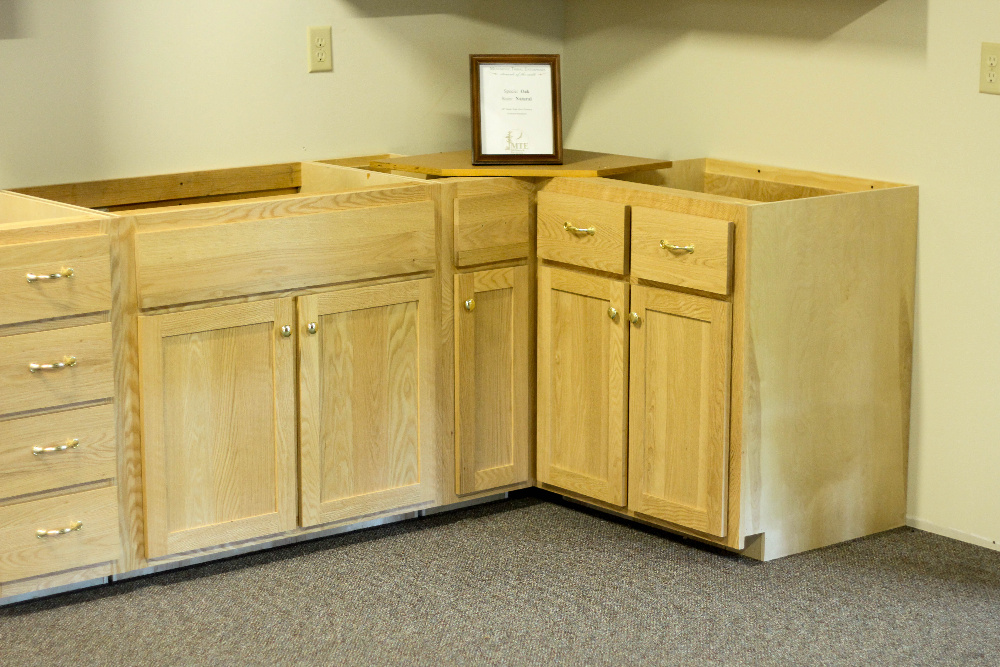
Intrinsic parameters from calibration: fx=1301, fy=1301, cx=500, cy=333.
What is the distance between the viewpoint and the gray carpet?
2451 mm

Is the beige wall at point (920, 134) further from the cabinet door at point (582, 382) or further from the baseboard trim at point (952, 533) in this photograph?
the cabinet door at point (582, 382)

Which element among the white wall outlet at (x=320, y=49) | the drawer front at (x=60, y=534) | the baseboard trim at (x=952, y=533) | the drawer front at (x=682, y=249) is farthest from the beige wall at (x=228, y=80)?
the baseboard trim at (x=952, y=533)

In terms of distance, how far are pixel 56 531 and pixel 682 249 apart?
1.41 metres

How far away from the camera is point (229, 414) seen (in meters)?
2.78

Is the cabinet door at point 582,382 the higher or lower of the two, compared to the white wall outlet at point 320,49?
lower

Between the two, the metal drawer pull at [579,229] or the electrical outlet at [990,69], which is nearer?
the electrical outlet at [990,69]

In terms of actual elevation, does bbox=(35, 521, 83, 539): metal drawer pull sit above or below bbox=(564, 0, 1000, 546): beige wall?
below

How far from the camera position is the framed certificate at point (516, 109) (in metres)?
3.23

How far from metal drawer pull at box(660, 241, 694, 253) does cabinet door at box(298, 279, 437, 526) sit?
559 mm

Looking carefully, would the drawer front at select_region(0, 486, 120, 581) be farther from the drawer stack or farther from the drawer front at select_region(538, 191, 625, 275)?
the drawer front at select_region(538, 191, 625, 275)

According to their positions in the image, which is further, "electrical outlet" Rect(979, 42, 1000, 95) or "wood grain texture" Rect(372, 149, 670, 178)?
"wood grain texture" Rect(372, 149, 670, 178)

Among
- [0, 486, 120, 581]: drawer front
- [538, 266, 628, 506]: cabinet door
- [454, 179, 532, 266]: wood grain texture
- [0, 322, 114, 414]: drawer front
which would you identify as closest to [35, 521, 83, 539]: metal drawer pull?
Answer: [0, 486, 120, 581]: drawer front

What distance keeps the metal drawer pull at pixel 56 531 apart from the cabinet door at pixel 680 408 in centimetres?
122

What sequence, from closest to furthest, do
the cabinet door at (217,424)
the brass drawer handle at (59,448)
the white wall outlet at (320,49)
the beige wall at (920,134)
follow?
the brass drawer handle at (59,448) → the cabinet door at (217,424) → the beige wall at (920,134) → the white wall outlet at (320,49)
